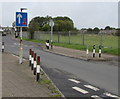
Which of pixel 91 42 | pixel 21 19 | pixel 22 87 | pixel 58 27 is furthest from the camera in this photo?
pixel 58 27

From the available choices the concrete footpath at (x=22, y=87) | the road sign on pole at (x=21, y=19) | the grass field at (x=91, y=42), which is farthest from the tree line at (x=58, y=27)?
the concrete footpath at (x=22, y=87)

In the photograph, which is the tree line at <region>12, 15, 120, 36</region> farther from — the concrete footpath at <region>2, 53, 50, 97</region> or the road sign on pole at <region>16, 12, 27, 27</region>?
the concrete footpath at <region>2, 53, 50, 97</region>

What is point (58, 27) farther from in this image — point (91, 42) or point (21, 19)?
point (21, 19)

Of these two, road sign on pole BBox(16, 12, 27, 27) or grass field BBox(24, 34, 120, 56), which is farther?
grass field BBox(24, 34, 120, 56)

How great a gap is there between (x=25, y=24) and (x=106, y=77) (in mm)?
5187

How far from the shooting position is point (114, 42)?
24.2 metres

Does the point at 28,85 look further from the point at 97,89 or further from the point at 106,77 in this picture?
the point at 106,77

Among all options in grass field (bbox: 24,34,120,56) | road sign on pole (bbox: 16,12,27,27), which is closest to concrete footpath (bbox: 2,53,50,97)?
road sign on pole (bbox: 16,12,27,27)

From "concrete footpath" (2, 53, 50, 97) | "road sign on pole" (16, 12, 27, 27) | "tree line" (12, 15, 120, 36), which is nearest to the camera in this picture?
"concrete footpath" (2, 53, 50, 97)

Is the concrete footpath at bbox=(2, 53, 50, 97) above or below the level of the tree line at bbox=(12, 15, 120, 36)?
below

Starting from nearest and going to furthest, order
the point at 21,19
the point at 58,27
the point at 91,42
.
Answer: the point at 21,19 < the point at 91,42 < the point at 58,27

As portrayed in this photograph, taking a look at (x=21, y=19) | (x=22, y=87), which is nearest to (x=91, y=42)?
(x=21, y=19)

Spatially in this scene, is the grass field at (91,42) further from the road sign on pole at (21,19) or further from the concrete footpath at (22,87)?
the concrete footpath at (22,87)

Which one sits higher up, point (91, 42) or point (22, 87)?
point (91, 42)
